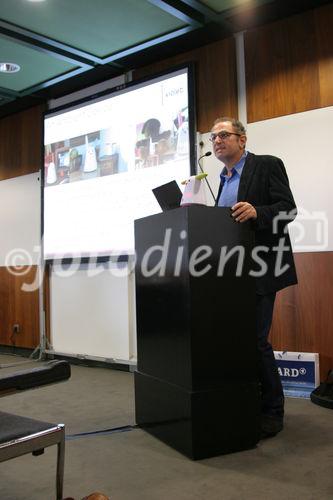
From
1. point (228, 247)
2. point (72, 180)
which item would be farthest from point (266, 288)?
point (72, 180)

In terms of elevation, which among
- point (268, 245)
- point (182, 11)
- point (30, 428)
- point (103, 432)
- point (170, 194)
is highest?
point (182, 11)

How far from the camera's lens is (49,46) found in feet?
12.0

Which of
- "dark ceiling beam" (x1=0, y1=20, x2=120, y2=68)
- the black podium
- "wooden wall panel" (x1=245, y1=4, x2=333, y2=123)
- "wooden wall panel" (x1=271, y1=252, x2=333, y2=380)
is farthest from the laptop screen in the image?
"dark ceiling beam" (x1=0, y1=20, x2=120, y2=68)

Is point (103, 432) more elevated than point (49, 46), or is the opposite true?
point (49, 46)

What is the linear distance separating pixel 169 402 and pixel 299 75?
2355 millimetres

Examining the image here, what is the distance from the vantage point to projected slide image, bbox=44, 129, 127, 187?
3.97m

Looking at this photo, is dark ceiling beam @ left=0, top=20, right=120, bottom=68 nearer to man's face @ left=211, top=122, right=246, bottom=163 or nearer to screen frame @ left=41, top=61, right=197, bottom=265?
screen frame @ left=41, top=61, right=197, bottom=265

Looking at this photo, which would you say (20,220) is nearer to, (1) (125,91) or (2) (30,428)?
(1) (125,91)

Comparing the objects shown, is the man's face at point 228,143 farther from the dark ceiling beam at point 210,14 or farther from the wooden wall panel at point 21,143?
the wooden wall panel at point 21,143

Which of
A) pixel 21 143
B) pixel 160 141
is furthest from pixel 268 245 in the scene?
pixel 21 143

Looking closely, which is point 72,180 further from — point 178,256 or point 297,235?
point 178,256

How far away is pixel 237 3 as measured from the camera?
10.0 feet

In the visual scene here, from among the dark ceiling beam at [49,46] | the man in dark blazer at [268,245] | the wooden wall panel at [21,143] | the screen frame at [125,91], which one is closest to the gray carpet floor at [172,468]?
the man in dark blazer at [268,245]

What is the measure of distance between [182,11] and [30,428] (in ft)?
9.37
